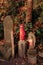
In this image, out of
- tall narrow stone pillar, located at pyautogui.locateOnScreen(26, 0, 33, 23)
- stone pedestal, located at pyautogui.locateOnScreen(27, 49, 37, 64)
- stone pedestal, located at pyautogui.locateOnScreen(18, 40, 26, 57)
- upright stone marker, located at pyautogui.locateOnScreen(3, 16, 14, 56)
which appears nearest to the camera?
stone pedestal, located at pyautogui.locateOnScreen(27, 49, 37, 64)

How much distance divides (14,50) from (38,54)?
28.0 inches

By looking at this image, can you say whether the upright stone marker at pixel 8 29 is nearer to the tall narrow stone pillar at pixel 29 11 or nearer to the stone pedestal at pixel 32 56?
the stone pedestal at pixel 32 56

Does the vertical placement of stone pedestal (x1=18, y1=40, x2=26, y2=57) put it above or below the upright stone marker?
below

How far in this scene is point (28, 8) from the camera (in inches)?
311

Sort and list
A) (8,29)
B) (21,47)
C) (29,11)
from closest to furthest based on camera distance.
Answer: (21,47) < (8,29) < (29,11)

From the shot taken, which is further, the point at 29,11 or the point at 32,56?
the point at 29,11

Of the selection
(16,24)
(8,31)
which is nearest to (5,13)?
(16,24)

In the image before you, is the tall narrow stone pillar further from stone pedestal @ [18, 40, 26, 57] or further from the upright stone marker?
stone pedestal @ [18, 40, 26, 57]

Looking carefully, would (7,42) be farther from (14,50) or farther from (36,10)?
(36,10)

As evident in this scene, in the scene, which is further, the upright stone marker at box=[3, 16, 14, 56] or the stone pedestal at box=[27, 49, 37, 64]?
the upright stone marker at box=[3, 16, 14, 56]

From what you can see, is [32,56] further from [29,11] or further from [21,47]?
[29,11]

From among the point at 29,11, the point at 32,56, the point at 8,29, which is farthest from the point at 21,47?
Answer: the point at 29,11

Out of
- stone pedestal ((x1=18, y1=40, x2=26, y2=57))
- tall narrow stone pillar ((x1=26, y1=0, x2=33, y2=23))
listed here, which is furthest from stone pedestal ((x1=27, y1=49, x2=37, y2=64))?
tall narrow stone pillar ((x1=26, y1=0, x2=33, y2=23))

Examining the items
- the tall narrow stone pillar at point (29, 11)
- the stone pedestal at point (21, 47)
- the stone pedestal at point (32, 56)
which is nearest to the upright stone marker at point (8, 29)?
the stone pedestal at point (21, 47)
